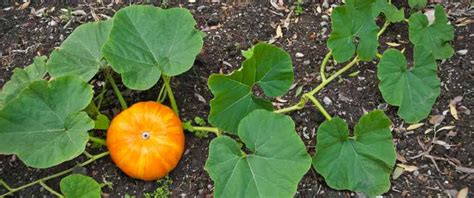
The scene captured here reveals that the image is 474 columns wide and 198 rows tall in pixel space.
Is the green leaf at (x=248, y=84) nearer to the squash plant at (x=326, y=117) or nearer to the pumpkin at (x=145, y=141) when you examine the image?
the squash plant at (x=326, y=117)

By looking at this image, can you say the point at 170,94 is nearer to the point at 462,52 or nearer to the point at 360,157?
the point at 360,157

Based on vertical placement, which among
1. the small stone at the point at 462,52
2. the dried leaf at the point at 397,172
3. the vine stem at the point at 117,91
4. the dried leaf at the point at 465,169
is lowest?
the dried leaf at the point at 397,172

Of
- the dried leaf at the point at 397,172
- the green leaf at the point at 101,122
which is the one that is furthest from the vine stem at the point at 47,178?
the dried leaf at the point at 397,172

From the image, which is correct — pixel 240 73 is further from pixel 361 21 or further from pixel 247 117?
pixel 361 21

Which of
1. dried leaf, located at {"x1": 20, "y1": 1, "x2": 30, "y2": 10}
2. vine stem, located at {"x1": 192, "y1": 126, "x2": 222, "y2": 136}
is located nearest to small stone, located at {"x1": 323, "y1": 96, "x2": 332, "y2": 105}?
vine stem, located at {"x1": 192, "y1": 126, "x2": 222, "y2": 136}

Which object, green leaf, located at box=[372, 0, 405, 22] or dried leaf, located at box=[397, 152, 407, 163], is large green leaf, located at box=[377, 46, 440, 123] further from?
green leaf, located at box=[372, 0, 405, 22]

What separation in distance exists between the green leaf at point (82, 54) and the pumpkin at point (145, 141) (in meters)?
0.30

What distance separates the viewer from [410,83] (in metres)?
3.16

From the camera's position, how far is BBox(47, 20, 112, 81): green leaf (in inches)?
119

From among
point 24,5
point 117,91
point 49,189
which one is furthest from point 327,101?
point 24,5

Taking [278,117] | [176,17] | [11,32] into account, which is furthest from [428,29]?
[11,32]

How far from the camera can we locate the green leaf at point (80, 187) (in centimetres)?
273

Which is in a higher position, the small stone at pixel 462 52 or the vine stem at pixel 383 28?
the vine stem at pixel 383 28

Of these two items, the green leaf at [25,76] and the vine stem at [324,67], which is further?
the vine stem at [324,67]
